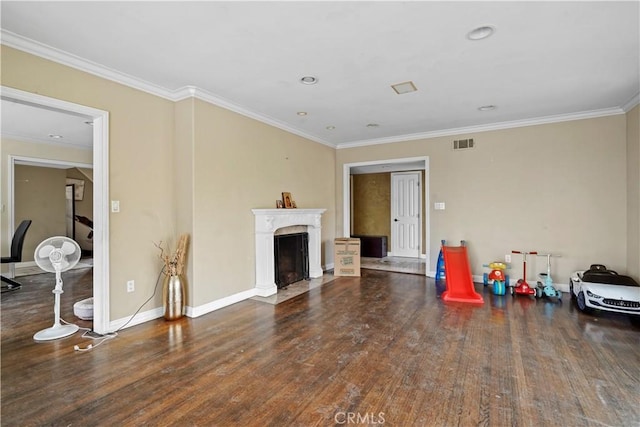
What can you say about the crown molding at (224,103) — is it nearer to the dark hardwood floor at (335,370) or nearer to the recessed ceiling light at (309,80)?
the recessed ceiling light at (309,80)

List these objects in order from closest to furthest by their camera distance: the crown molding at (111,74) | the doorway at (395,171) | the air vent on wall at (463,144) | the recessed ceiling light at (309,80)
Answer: the crown molding at (111,74) → the recessed ceiling light at (309,80) → the air vent on wall at (463,144) → the doorway at (395,171)

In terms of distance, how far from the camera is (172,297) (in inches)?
129

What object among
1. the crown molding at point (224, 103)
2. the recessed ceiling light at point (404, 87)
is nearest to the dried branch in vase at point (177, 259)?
the crown molding at point (224, 103)

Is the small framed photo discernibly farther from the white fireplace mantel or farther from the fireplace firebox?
the fireplace firebox

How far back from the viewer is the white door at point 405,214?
759 cm

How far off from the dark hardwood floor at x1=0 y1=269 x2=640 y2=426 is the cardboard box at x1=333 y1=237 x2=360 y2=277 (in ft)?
6.05

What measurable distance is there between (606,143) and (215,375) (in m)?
5.42

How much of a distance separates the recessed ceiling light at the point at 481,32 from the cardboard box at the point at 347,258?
3.63 meters

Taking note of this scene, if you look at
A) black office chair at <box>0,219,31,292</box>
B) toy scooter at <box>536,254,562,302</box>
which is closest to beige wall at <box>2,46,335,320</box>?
black office chair at <box>0,219,31,292</box>

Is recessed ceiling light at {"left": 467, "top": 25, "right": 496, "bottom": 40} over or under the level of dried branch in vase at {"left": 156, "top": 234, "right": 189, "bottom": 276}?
over

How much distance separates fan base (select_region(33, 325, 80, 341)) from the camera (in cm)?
283

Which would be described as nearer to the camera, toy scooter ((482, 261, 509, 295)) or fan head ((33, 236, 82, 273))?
fan head ((33, 236, 82, 273))

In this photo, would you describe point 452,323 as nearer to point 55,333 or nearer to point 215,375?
point 215,375

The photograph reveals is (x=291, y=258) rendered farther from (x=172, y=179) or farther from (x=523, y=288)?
(x=523, y=288)
